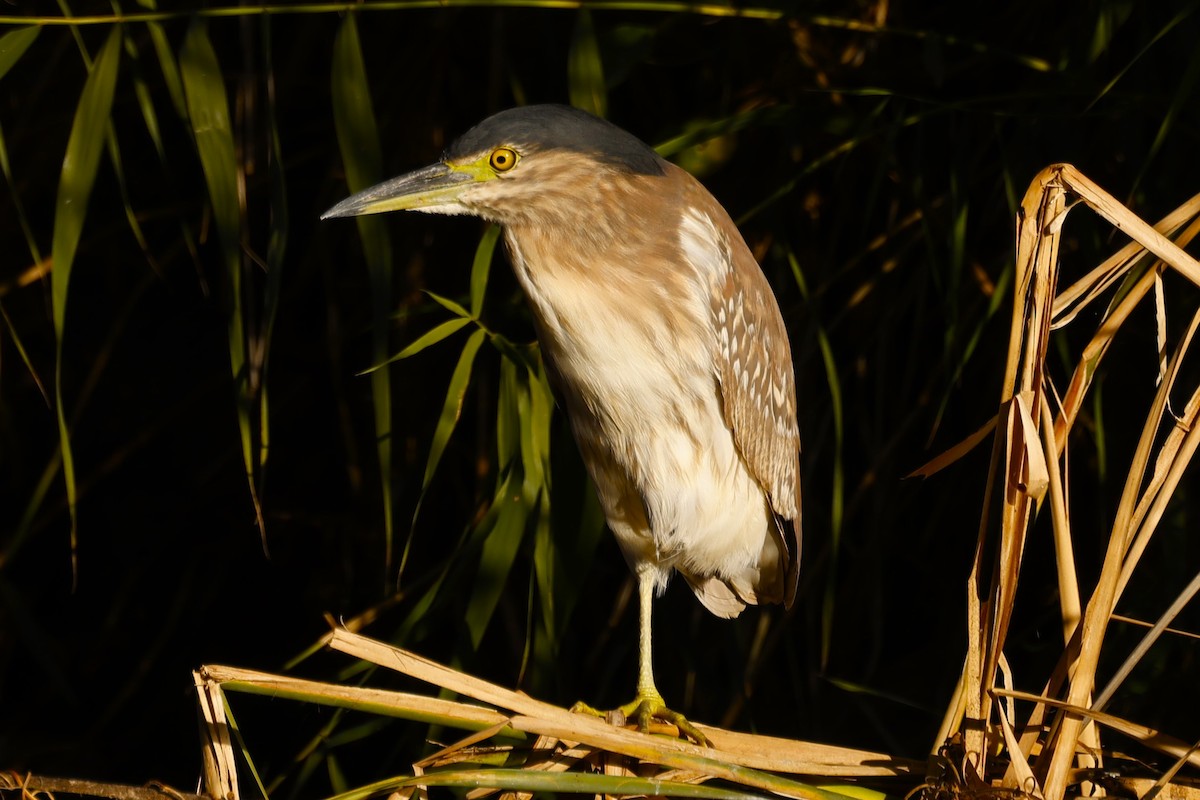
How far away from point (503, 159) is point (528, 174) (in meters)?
0.04

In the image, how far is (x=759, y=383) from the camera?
1.97 meters

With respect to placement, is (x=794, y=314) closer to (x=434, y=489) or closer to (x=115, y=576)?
(x=434, y=489)

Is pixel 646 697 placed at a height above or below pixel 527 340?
below

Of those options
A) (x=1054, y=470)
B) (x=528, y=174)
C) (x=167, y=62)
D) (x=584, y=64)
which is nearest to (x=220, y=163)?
(x=167, y=62)

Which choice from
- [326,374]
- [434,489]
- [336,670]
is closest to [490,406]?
[434,489]

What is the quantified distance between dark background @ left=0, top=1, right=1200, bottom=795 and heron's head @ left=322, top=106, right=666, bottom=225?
11.0 inches

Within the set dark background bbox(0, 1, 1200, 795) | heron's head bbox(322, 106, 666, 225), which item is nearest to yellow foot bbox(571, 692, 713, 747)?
dark background bbox(0, 1, 1200, 795)

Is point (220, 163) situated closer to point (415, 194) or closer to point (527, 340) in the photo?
point (415, 194)

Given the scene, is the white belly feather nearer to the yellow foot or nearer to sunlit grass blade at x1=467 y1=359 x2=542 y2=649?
sunlit grass blade at x1=467 y1=359 x2=542 y2=649

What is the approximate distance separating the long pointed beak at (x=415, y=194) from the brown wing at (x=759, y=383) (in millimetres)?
403

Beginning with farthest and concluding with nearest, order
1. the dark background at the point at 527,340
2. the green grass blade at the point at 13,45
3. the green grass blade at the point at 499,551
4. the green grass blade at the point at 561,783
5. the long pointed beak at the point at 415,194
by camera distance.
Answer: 1. the dark background at the point at 527,340
2. the green grass blade at the point at 499,551
3. the green grass blade at the point at 13,45
4. the long pointed beak at the point at 415,194
5. the green grass blade at the point at 561,783

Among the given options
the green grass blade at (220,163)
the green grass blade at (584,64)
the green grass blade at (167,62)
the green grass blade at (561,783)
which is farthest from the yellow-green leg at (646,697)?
the green grass blade at (167,62)

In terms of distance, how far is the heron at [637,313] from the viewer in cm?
168

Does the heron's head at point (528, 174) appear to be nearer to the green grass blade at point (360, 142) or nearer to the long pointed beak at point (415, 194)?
the long pointed beak at point (415, 194)
